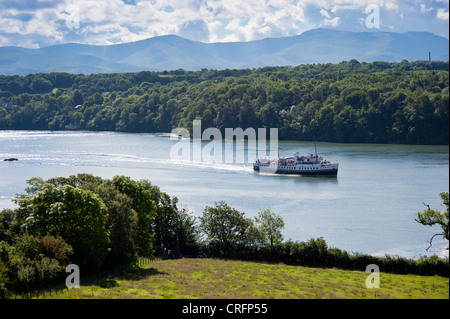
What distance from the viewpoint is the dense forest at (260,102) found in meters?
102

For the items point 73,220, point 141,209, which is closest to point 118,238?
point 141,209

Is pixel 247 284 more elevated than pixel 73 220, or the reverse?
pixel 73 220

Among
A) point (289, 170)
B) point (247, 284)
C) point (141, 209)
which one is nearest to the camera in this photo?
point (247, 284)

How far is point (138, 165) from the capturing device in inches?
2936

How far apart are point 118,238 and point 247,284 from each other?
28.9ft

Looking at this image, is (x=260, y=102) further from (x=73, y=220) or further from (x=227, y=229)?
(x=73, y=220)

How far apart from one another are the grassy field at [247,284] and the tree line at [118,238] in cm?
131

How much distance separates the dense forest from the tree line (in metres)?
64.1

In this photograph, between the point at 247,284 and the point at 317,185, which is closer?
the point at 247,284

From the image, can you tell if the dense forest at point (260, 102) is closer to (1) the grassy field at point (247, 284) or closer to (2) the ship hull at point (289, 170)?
(2) the ship hull at point (289, 170)

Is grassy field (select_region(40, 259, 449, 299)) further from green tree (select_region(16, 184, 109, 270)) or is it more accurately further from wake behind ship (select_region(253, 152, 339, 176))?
wake behind ship (select_region(253, 152, 339, 176))

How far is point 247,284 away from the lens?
1121 inches

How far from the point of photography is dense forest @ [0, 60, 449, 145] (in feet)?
334

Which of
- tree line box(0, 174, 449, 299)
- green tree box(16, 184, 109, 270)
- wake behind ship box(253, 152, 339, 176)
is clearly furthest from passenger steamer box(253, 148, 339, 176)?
green tree box(16, 184, 109, 270)
